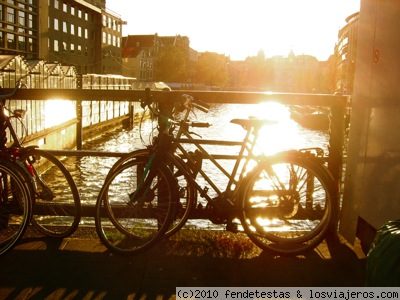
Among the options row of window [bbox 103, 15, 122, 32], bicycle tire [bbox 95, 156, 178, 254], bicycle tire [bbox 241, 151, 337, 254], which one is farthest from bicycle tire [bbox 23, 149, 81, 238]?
row of window [bbox 103, 15, 122, 32]

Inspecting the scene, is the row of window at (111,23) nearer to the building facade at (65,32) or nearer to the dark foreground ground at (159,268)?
the building facade at (65,32)

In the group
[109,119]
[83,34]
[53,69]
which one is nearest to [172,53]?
[83,34]

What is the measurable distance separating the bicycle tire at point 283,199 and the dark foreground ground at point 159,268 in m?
0.14

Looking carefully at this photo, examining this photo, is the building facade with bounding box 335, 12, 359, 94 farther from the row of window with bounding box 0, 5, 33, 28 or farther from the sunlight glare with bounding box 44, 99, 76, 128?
the row of window with bounding box 0, 5, 33, 28

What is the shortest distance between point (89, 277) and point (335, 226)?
2349 mm

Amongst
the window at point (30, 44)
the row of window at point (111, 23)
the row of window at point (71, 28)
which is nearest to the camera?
the window at point (30, 44)

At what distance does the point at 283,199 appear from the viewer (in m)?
4.35

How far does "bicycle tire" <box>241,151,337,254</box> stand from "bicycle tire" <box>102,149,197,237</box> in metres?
0.47

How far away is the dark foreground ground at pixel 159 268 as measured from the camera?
3.53 m

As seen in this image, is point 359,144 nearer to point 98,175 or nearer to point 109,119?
point 98,175

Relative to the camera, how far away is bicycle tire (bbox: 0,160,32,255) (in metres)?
4.04

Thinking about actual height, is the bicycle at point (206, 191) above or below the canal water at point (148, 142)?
above

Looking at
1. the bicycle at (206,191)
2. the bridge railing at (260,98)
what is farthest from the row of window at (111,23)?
the bicycle at (206,191)

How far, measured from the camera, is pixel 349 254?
4281mm
